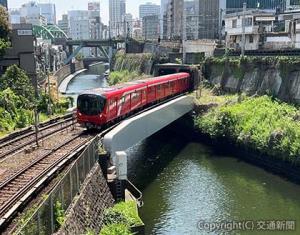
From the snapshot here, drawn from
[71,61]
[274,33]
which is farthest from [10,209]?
[71,61]

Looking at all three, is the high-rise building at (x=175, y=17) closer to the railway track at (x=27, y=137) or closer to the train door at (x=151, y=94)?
the train door at (x=151, y=94)

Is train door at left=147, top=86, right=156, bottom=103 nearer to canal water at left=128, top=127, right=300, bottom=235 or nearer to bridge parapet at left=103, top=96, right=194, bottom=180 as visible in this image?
bridge parapet at left=103, top=96, right=194, bottom=180

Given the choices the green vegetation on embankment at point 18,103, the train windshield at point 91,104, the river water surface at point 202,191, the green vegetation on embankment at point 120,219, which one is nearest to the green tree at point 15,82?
the green vegetation on embankment at point 18,103

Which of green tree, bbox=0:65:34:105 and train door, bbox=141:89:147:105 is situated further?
green tree, bbox=0:65:34:105

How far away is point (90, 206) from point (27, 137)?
10.3 meters

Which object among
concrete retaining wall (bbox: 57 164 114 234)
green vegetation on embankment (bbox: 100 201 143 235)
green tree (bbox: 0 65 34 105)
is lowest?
green vegetation on embankment (bbox: 100 201 143 235)

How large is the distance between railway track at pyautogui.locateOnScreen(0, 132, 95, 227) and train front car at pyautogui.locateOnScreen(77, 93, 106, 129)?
66.4 inches

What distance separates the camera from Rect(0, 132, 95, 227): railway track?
14258 mm

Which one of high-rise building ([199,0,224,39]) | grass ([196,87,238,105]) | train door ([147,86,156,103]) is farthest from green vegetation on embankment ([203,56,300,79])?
high-rise building ([199,0,224,39])

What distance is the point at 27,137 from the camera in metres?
25.9

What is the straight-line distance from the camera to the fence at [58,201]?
→ 37.7 ft

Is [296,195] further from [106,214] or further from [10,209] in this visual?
[10,209]

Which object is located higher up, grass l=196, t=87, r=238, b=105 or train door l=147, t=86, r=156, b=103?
train door l=147, t=86, r=156, b=103

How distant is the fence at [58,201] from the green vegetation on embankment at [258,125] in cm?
1369
